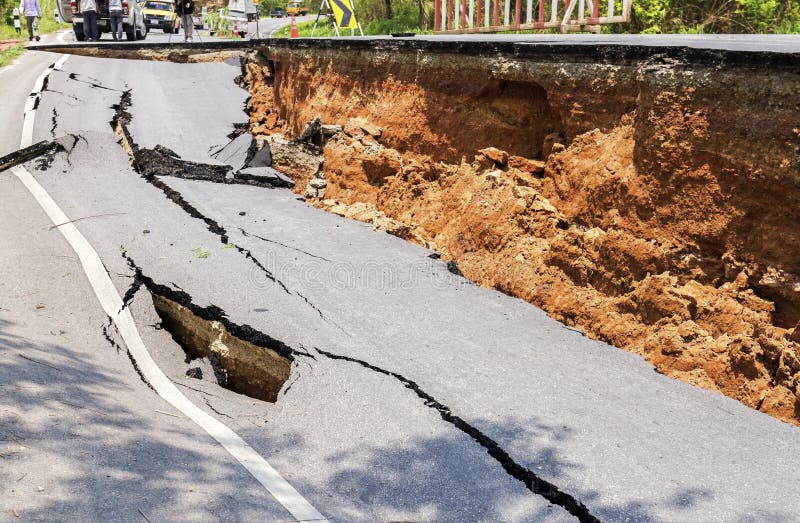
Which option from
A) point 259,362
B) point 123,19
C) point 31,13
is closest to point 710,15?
point 259,362

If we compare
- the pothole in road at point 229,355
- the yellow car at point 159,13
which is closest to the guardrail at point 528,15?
the pothole in road at point 229,355

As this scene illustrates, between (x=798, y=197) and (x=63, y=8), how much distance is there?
2717 centimetres

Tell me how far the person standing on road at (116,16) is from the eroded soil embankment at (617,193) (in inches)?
571

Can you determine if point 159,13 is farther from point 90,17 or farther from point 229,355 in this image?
point 229,355

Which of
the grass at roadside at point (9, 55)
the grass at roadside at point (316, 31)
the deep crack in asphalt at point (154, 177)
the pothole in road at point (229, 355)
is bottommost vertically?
the pothole in road at point (229, 355)

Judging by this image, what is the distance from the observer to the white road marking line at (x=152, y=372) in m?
3.70

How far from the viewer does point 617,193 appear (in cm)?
626

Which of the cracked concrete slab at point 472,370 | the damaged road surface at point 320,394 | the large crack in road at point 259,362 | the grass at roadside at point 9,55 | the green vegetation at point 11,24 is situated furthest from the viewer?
the green vegetation at point 11,24

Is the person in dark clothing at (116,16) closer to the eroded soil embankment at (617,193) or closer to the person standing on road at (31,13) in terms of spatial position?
the person standing on road at (31,13)

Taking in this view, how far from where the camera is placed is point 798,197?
15.9 ft

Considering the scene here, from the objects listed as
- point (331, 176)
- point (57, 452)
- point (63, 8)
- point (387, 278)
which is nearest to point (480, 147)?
point (387, 278)

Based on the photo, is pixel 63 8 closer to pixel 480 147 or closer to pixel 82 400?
pixel 480 147

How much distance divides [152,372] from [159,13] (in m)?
31.8

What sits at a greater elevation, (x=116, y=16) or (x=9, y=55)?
(x=116, y=16)
